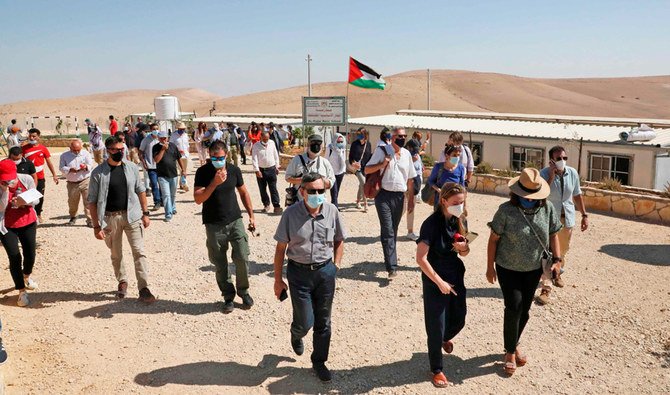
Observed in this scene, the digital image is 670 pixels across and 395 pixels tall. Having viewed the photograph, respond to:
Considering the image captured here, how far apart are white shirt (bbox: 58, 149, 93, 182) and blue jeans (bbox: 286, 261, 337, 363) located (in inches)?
275

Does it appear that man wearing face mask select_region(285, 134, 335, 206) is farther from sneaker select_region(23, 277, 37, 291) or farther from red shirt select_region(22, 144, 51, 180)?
red shirt select_region(22, 144, 51, 180)

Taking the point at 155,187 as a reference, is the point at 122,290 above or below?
below

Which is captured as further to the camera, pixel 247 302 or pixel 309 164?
pixel 309 164

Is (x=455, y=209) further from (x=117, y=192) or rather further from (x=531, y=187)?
(x=117, y=192)

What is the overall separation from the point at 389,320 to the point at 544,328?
1.73 metres

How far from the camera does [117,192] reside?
685 cm

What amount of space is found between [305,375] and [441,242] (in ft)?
5.92

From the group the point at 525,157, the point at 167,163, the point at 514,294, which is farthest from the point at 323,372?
the point at 525,157

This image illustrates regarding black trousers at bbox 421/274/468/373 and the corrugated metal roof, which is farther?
the corrugated metal roof

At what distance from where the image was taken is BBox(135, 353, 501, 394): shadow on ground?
5.12 m

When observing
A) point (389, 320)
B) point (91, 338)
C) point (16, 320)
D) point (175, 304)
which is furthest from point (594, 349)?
point (16, 320)

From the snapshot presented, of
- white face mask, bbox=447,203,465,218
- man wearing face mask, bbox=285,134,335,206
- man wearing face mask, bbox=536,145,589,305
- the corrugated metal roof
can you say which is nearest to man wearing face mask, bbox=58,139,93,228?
man wearing face mask, bbox=285,134,335,206

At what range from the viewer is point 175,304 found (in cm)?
709

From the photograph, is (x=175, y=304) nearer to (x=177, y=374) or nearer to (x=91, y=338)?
(x=91, y=338)
